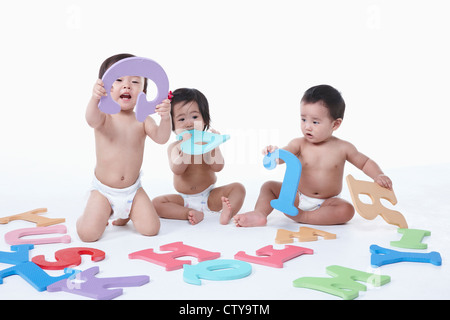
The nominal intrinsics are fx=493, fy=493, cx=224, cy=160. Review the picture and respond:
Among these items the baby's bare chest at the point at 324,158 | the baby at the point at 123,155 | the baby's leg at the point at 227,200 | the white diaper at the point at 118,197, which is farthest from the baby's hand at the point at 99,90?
the baby's bare chest at the point at 324,158

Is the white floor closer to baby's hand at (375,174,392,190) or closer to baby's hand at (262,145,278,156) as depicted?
baby's hand at (375,174,392,190)

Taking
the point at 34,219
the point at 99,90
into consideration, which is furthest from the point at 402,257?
the point at 34,219

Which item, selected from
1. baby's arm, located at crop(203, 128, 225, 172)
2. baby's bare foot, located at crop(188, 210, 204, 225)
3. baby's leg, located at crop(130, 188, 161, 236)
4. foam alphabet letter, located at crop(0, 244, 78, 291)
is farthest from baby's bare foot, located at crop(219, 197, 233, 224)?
foam alphabet letter, located at crop(0, 244, 78, 291)

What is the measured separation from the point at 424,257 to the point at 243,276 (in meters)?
0.68

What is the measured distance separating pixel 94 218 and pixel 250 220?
2.39ft

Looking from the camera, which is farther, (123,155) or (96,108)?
(123,155)

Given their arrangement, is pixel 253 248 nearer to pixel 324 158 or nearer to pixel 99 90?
pixel 324 158

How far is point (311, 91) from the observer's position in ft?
7.98

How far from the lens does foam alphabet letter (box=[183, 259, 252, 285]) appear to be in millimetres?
1606

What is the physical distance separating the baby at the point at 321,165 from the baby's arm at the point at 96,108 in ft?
2.56

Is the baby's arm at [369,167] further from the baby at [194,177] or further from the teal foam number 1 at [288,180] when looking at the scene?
the baby at [194,177]

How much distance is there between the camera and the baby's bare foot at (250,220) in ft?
7.73

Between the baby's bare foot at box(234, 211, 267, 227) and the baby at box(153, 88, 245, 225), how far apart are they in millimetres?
97

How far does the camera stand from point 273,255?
1.84 metres
